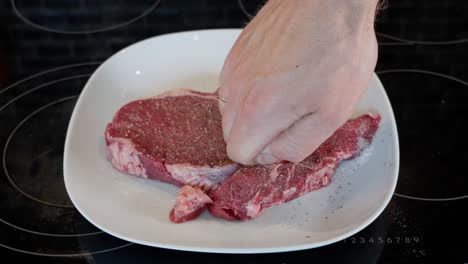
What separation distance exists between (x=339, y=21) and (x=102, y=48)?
2.61 feet

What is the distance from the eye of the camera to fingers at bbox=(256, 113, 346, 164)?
101 centimetres

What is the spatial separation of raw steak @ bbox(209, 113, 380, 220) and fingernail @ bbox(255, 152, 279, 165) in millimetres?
13

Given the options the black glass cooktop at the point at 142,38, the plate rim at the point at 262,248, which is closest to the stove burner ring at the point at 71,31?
the black glass cooktop at the point at 142,38

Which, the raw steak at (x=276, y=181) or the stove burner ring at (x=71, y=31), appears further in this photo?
the stove burner ring at (x=71, y=31)

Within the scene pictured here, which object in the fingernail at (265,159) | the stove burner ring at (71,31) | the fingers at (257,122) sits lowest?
the stove burner ring at (71,31)

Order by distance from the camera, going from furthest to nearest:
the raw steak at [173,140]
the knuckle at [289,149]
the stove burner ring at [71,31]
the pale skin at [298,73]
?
the stove burner ring at [71,31] → the raw steak at [173,140] → the knuckle at [289,149] → the pale skin at [298,73]

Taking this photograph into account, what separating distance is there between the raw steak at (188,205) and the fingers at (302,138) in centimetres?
12

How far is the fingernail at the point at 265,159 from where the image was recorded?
1.11 meters

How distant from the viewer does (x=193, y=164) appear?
45.9 inches

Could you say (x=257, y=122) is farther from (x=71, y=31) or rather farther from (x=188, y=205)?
(x=71, y=31)

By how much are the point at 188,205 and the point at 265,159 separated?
16 centimetres

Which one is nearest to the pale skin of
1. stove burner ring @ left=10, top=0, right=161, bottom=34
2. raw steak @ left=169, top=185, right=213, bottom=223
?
raw steak @ left=169, top=185, right=213, bottom=223

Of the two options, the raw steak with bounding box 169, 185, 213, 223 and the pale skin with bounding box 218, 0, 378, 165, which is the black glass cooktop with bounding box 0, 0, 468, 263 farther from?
the pale skin with bounding box 218, 0, 378, 165

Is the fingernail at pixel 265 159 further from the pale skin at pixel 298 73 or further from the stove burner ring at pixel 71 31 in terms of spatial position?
the stove burner ring at pixel 71 31
